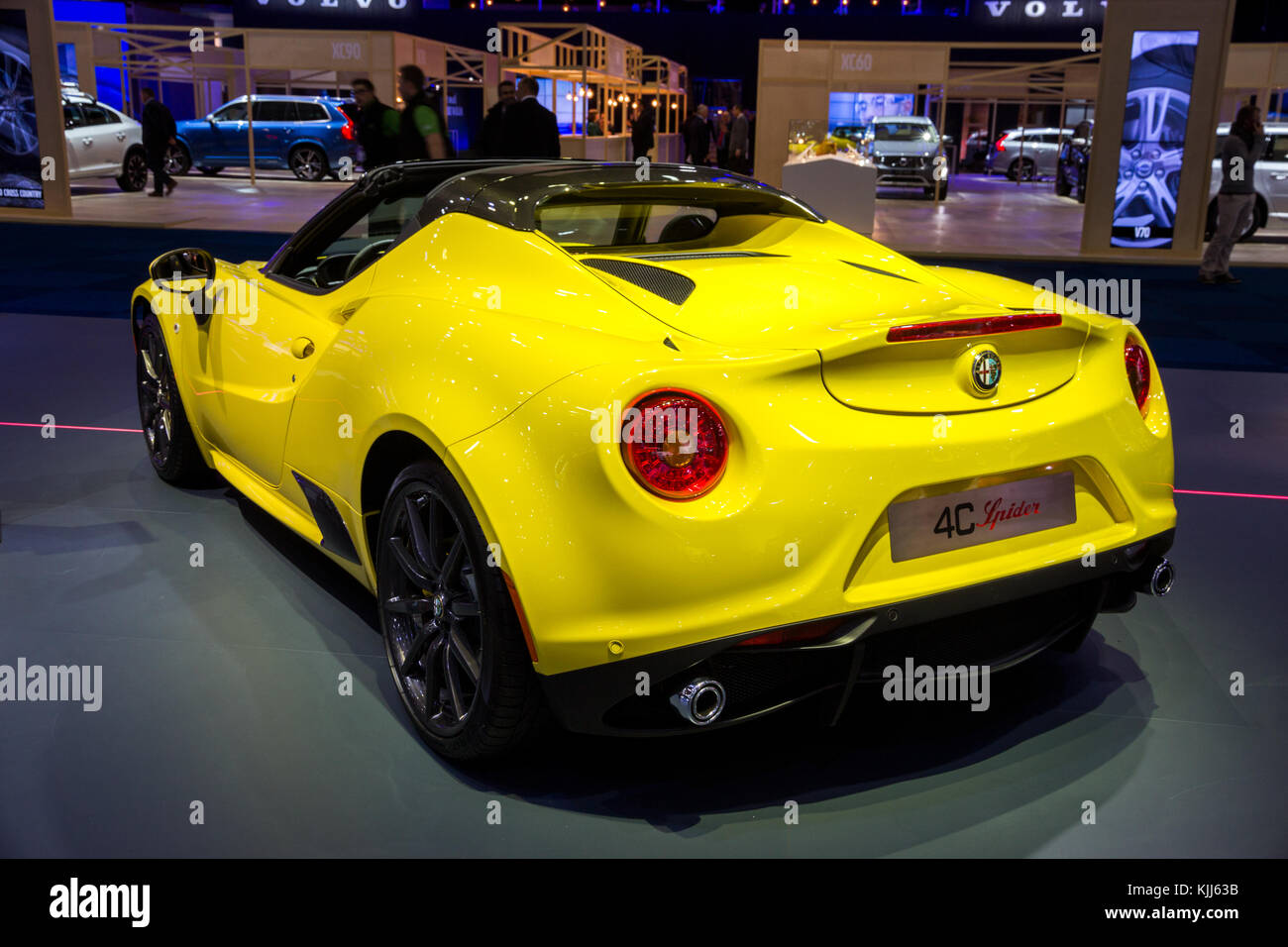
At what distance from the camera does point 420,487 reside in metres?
2.34

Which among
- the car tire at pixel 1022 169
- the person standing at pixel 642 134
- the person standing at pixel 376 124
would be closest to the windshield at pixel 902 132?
the person standing at pixel 642 134

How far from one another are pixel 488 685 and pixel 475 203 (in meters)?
1.24

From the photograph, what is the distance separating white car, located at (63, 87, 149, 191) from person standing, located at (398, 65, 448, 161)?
10.7 m

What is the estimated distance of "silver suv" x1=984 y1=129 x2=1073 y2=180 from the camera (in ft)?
84.5

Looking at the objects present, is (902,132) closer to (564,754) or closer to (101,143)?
(101,143)

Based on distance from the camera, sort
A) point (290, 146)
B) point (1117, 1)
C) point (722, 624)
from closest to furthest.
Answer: point (722, 624)
point (1117, 1)
point (290, 146)

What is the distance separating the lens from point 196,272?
3695 mm

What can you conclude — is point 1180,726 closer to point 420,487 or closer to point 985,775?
point 985,775

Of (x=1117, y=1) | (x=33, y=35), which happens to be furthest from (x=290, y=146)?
(x=1117, y=1)

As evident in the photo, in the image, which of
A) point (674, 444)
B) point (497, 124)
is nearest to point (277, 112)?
point (497, 124)

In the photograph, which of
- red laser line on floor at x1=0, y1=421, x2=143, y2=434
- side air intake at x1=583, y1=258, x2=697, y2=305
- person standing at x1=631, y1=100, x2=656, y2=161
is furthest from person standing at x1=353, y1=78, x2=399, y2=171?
person standing at x1=631, y1=100, x2=656, y2=161

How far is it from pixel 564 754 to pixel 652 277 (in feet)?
3.49

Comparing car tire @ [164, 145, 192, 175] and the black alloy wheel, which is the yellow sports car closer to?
the black alloy wheel

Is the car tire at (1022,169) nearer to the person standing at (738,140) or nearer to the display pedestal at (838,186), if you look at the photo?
the person standing at (738,140)
